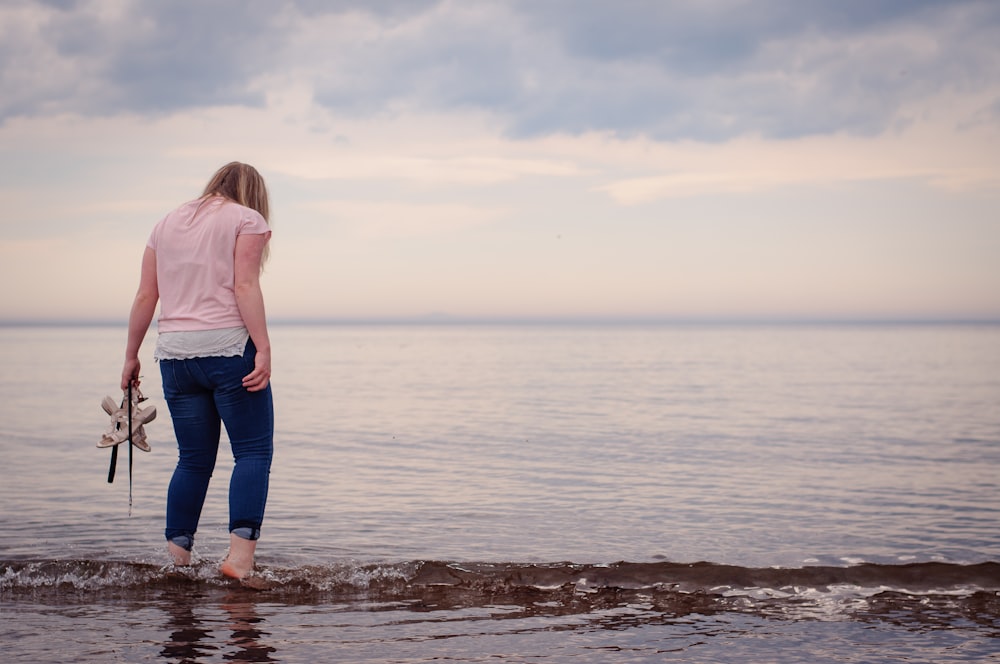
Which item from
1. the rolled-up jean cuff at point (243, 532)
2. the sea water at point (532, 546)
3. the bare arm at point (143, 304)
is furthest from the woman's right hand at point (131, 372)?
the sea water at point (532, 546)

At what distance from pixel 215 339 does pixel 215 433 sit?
586 millimetres

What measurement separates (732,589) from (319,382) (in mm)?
25092

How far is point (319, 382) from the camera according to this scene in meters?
29.3

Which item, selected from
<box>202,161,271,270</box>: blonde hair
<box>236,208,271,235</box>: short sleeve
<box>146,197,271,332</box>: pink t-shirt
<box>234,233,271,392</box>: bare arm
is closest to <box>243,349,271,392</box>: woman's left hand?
<box>234,233,271,392</box>: bare arm

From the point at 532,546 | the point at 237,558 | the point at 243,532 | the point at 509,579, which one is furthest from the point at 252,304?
the point at 532,546

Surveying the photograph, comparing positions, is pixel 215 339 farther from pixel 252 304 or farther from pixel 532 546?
pixel 532 546

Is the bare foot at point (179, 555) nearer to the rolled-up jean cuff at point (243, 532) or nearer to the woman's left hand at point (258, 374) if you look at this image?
the rolled-up jean cuff at point (243, 532)

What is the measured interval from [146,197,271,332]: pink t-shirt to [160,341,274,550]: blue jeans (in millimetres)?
204

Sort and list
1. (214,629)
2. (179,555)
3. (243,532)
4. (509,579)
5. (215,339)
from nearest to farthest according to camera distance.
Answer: (214,629), (215,339), (243,532), (179,555), (509,579)

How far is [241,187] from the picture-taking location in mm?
4926

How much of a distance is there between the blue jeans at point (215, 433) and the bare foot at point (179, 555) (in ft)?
0.11

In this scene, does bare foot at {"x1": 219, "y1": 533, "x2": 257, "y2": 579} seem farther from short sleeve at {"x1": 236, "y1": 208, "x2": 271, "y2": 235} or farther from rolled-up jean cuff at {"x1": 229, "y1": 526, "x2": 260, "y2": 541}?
short sleeve at {"x1": 236, "y1": 208, "x2": 271, "y2": 235}

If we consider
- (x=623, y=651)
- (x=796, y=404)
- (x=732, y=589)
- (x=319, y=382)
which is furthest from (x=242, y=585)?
(x=319, y=382)

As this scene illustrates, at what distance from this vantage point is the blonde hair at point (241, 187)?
4914mm
